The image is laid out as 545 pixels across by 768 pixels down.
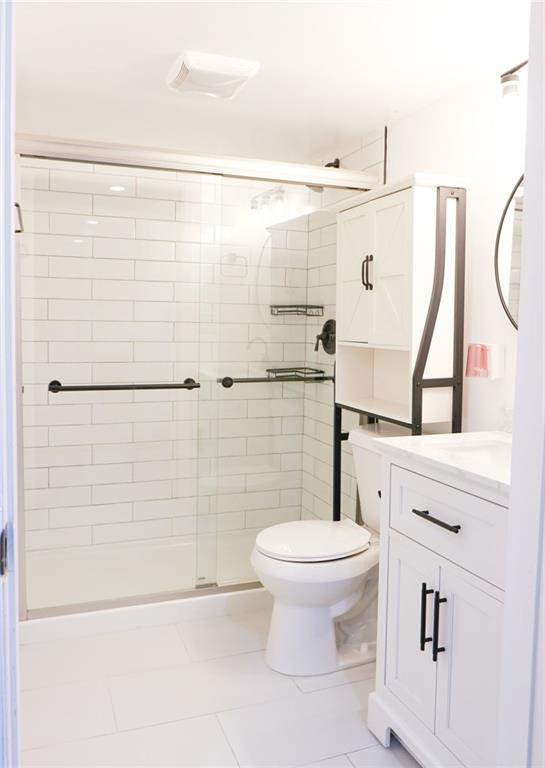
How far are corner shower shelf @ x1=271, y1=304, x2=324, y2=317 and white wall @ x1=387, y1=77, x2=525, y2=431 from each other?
759 mm

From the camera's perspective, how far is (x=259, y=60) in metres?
2.36

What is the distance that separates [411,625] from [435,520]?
0.36m

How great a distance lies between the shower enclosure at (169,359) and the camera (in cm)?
289

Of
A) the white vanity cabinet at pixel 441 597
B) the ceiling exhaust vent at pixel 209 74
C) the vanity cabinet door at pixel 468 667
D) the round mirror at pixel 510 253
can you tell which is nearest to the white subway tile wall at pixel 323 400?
the ceiling exhaust vent at pixel 209 74

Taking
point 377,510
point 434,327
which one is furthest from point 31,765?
point 434,327

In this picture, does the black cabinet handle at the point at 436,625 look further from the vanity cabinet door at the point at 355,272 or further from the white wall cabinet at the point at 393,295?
the vanity cabinet door at the point at 355,272

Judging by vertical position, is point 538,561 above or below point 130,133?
below

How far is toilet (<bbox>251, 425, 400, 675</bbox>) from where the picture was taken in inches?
91.6

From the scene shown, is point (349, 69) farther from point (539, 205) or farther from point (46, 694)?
point (46, 694)

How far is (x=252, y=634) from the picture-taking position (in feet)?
8.96

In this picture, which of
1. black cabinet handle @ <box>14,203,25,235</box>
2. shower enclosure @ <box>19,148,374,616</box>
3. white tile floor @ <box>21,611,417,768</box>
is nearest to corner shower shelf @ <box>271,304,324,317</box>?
shower enclosure @ <box>19,148,374,616</box>

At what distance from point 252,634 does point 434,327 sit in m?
1.49

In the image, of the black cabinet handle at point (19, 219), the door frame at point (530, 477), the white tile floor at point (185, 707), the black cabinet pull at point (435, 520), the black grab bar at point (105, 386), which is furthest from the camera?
the black grab bar at point (105, 386)

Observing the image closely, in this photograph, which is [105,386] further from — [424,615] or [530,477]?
[530,477]
